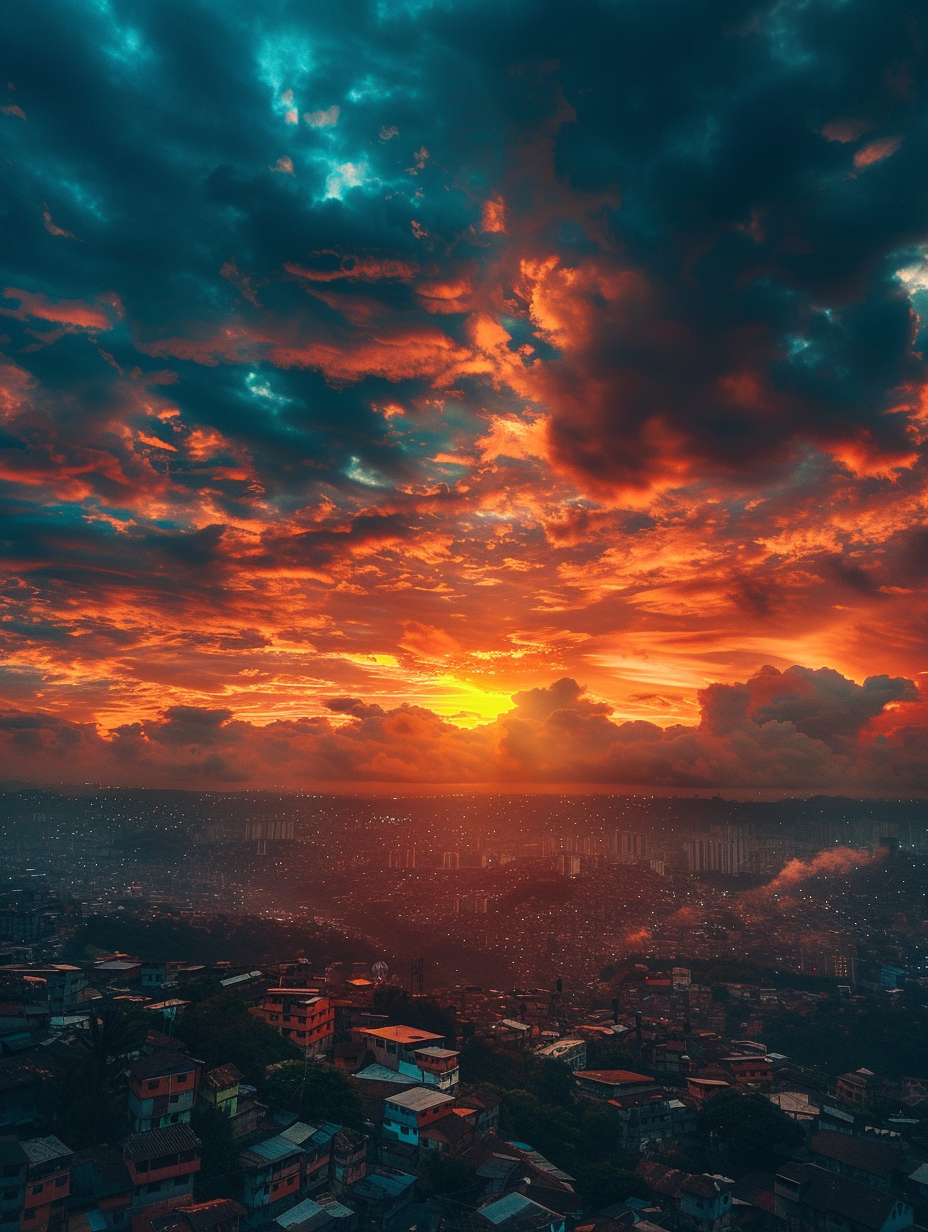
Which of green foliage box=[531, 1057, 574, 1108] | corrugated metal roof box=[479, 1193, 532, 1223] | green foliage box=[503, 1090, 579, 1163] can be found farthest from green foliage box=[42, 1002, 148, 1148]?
green foliage box=[531, 1057, 574, 1108]

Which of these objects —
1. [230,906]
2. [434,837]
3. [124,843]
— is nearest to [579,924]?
[230,906]

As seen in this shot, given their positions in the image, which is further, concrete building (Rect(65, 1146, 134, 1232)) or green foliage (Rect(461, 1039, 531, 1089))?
green foliage (Rect(461, 1039, 531, 1089))

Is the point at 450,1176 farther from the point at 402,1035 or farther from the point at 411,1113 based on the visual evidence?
the point at 402,1035

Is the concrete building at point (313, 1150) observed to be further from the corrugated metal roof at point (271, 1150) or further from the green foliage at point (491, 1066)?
the green foliage at point (491, 1066)

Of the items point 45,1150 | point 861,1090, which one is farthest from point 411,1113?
point 861,1090

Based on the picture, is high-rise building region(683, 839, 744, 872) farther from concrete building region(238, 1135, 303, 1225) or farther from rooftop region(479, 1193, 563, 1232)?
concrete building region(238, 1135, 303, 1225)
